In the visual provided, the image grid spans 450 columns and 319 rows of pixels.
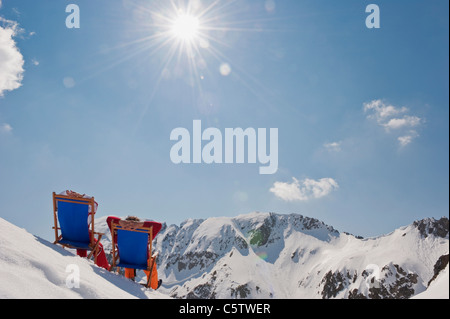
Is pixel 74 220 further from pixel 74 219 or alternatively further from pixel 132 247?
pixel 132 247

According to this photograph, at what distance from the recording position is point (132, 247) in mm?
7664

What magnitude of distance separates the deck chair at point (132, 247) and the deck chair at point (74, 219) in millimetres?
625

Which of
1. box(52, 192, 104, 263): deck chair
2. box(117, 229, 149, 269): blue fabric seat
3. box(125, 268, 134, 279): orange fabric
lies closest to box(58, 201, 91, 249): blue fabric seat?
box(52, 192, 104, 263): deck chair

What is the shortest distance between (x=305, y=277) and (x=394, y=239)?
5856 cm

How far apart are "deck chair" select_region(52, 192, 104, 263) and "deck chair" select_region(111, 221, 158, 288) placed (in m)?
0.63

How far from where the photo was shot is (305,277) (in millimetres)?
187750

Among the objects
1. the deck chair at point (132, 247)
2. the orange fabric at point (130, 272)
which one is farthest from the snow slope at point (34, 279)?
the orange fabric at point (130, 272)

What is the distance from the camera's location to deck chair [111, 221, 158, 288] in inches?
295

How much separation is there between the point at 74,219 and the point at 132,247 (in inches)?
70.0

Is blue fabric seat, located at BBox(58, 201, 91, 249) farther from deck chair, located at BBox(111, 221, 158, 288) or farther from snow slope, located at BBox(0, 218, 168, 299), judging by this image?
snow slope, located at BBox(0, 218, 168, 299)

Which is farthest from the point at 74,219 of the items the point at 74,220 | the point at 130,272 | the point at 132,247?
the point at 130,272

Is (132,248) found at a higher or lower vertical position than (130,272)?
higher

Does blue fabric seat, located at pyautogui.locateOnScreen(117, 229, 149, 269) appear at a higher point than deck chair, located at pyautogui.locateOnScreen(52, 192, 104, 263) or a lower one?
lower
